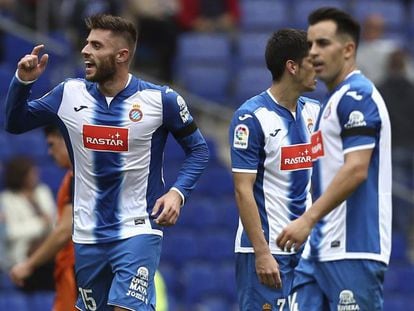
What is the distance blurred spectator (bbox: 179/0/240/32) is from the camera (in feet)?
57.4

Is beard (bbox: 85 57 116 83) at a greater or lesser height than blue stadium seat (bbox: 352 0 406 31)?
lesser

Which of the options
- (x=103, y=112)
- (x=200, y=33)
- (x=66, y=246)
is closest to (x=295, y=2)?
(x=200, y=33)

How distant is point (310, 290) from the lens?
7656 mm

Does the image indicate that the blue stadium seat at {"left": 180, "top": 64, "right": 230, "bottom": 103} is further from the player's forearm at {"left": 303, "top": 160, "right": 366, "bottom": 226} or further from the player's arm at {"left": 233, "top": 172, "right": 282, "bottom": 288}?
the player's forearm at {"left": 303, "top": 160, "right": 366, "bottom": 226}

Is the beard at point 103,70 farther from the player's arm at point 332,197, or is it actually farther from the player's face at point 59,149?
the player's arm at point 332,197

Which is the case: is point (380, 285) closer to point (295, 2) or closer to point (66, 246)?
point (66, 246)

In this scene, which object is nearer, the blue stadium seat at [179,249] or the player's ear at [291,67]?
the player's ear at [291,67]

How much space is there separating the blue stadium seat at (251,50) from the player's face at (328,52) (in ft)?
31.9

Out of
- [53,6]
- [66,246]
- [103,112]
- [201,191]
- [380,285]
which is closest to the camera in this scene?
[380,285]

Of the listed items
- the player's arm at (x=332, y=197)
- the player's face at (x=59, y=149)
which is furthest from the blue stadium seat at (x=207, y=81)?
the player's arm at (x=332, y=197)

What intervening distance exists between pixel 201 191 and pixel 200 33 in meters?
2.78

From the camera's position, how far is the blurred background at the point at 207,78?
1425cm

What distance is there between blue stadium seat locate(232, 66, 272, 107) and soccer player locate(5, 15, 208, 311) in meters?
8.69

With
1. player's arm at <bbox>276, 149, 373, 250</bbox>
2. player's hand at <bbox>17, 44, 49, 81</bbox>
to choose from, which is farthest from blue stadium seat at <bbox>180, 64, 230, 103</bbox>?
player's arm at <bbox>276, 149, 373, 250</bbox>
